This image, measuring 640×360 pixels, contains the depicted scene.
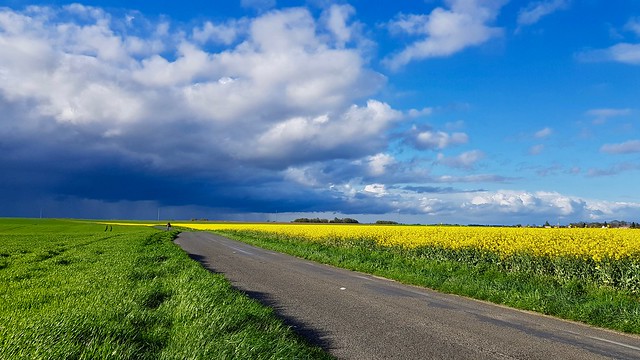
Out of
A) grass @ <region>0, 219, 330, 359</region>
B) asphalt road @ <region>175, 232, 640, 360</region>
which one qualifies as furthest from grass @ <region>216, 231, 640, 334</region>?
grass @ <region>0, 219, 330, 359</region>

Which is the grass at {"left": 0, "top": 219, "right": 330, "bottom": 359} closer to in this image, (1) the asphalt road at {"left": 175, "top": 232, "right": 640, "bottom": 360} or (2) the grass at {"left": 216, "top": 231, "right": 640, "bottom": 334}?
(1) the asphalt road at {"left": 175, "top": 232, "right": 640, "bottom": 360}

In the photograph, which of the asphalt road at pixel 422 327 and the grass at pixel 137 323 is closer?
the grass at pixel 137 323

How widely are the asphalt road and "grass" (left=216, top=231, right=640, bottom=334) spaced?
2.58ft

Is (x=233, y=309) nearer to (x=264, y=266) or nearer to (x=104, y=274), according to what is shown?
(x=104, y=274)

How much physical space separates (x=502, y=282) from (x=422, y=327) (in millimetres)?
8140

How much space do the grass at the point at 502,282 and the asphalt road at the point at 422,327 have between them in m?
0.79

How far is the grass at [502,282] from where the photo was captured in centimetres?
1105

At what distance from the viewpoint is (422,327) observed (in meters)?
8.87

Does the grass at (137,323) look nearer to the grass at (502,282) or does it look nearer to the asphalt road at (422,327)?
the asphalt road at (422,327)

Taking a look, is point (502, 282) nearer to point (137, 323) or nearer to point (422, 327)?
point (422, 327)

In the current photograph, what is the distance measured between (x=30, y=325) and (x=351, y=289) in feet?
31.9

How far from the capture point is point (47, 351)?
15.2 feet

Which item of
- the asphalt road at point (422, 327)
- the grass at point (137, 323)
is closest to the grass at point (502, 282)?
the asphalt road at point (422, 327)

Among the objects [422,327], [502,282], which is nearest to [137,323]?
[422,327]
